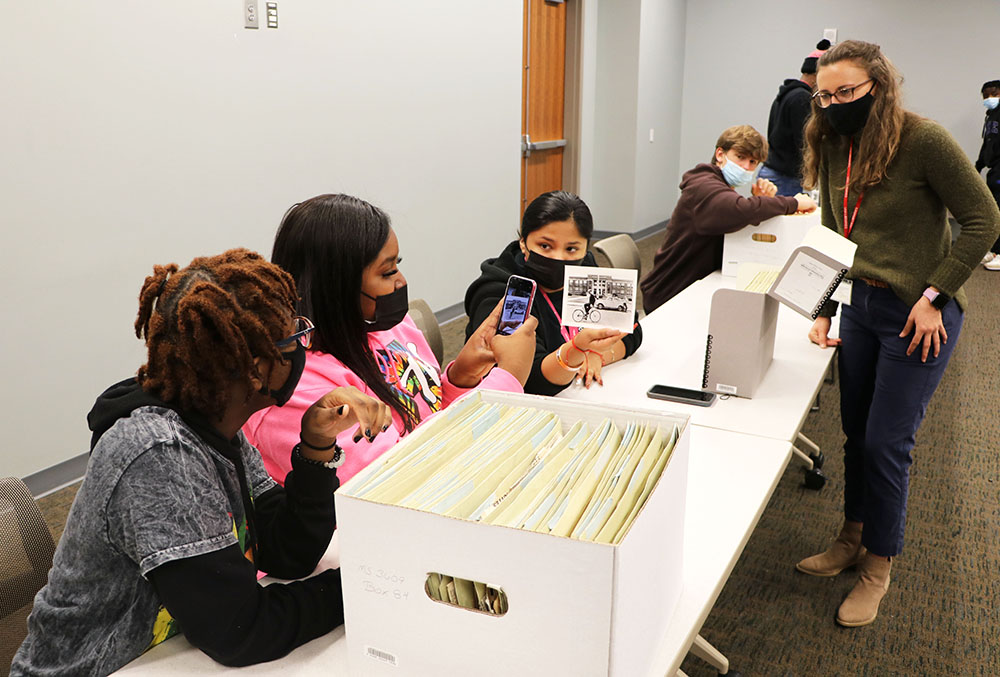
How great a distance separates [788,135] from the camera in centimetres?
540

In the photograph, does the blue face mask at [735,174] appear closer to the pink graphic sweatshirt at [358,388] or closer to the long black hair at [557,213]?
the long black hair at [557,213]

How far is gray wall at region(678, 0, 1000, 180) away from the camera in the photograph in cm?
796

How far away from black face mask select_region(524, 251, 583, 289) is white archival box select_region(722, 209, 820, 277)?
126 centimetres

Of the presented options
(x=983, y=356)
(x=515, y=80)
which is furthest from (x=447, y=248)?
(x=983, y=356)

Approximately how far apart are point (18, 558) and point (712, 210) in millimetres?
2659

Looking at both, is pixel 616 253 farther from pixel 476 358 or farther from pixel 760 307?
pixel 476 358

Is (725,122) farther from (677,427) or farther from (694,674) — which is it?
(677,427)

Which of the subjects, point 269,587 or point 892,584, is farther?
point 892,584

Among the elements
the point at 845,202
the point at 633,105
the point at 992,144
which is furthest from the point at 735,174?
the point at 992,144

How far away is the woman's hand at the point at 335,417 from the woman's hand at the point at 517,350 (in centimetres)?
70

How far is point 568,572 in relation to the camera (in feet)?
2.66

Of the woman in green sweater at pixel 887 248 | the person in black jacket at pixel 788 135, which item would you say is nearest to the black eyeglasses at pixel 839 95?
the woman in green sweater at pixel 887 248

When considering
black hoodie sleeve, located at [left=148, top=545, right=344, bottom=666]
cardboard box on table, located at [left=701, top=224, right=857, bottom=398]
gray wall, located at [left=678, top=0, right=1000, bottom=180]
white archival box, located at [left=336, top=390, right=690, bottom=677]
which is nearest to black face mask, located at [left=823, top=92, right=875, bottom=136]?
cardboard box on table, located at [left=701, top=224, right=857, bottom=398]

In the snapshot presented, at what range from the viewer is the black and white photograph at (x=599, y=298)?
6.17 feet
